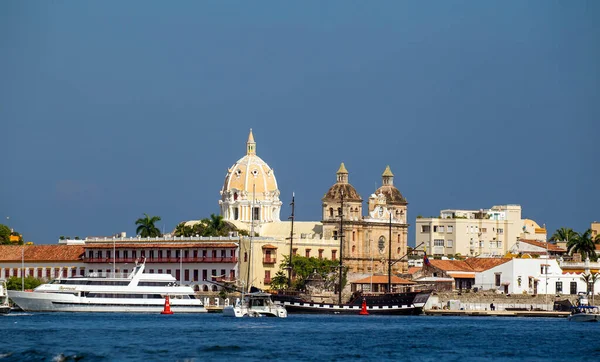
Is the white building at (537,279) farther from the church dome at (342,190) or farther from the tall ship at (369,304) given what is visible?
the church dome at (342,190)

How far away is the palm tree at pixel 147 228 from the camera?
18088 centimetres

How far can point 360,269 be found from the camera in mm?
179000

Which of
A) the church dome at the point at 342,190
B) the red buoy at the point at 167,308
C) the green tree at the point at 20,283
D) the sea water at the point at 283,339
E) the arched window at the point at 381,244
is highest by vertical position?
the church dome at the point at 342,190

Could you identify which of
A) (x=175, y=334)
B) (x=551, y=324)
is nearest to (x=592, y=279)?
(x=551, y=324)

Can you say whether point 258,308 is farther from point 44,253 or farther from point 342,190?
point 342,190

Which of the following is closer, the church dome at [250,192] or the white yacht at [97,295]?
the white yacht at [97,295]

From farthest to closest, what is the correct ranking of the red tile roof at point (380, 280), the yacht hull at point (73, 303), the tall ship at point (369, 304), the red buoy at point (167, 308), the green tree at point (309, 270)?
the green tree at point (309, 270)
the red tile roof at point (380, 280)
the tall ship at point (369, 304)
the yacht hull at point (73, 303)
the red buoy at point (167, 308)

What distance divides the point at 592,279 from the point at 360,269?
36.0m

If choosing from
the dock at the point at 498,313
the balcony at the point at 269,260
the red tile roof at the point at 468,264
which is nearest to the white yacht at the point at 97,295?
the dock at the point at 498,313

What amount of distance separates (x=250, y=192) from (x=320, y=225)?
12303 millimetres

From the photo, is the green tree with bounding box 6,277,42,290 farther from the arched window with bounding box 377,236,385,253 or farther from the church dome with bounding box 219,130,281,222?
the arched window with bounding box 377,236,385,253

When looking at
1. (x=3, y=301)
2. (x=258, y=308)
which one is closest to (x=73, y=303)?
(x=3, y=301)

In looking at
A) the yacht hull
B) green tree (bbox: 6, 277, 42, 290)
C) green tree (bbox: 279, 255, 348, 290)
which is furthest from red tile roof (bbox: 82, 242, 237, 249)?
the yacht hull

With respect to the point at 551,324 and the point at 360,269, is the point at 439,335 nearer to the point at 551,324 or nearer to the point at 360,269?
the point at 551,324
